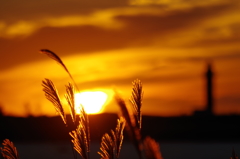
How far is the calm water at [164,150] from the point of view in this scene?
25.4 ft

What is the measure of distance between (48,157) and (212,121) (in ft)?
15.7

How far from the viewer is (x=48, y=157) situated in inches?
313

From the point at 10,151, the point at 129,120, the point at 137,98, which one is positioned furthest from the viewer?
the point at 10,151

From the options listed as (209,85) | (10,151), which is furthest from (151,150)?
(209,85)

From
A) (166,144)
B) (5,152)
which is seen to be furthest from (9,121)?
(5,152)

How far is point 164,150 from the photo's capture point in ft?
28.6

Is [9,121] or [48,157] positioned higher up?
[9,121]

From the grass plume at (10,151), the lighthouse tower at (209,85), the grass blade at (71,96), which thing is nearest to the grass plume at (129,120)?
the grass blade at (71,96)

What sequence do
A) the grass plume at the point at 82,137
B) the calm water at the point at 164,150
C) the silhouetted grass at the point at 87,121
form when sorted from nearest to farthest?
the silhouetted grass at the point at 87,121, the grass plume at the point at 82,137, the calm water at the point at 164,150

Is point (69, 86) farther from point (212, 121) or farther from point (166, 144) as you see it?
point (212, 121)

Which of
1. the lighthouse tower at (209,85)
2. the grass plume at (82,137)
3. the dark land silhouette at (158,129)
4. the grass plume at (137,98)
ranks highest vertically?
the lighthouse tower at (209,85)

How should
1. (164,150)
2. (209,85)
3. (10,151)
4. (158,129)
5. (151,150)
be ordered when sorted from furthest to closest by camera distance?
(209,85) < (158,129) < (164,150) < (10,151) < (151,150)

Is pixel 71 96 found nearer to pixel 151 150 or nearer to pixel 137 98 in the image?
pixel 137 98

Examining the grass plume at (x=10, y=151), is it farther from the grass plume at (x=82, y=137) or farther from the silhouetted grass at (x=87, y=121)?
the grass plume at (x=82, y=137)
